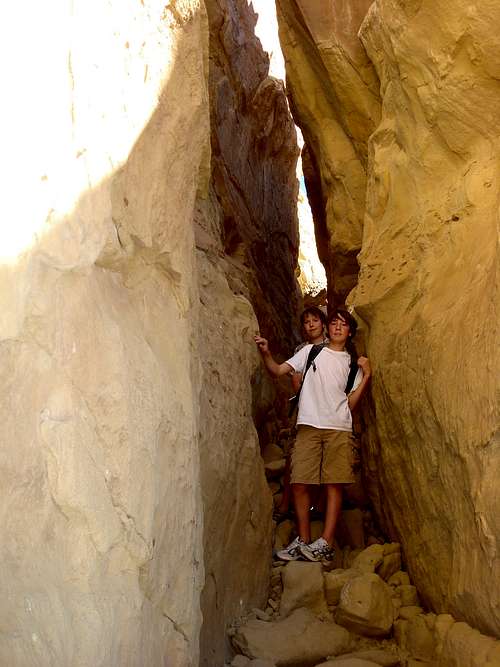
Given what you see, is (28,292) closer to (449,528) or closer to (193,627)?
(193,627)

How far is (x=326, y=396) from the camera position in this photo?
16.1 ft

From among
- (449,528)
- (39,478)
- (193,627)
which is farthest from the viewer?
(449,528)

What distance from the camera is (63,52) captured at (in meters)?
2.61

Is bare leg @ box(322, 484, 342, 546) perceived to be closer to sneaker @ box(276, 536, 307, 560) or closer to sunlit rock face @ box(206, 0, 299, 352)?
sneaker @ box(276, 536, 307, 560)

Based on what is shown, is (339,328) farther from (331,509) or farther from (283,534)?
(283,534)

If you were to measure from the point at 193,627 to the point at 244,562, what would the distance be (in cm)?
131

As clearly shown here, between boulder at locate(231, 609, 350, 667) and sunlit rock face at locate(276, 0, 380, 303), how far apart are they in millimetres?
3513

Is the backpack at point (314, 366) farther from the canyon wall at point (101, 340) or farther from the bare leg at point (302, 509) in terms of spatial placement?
the canyon wall at point (101, 340)

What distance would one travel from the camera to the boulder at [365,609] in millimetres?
3955

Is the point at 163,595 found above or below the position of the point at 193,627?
above

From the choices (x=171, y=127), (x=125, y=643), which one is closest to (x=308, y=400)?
(x=171, y=127)

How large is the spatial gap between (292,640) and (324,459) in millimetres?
1294

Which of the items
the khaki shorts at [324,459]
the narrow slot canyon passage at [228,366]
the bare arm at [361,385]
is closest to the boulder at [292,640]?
the narrow slot canyon passage at [228,366]

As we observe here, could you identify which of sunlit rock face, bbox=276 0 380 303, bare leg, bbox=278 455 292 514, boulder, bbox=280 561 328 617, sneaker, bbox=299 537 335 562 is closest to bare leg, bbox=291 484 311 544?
sneaker, bbox=299 537 335 562
